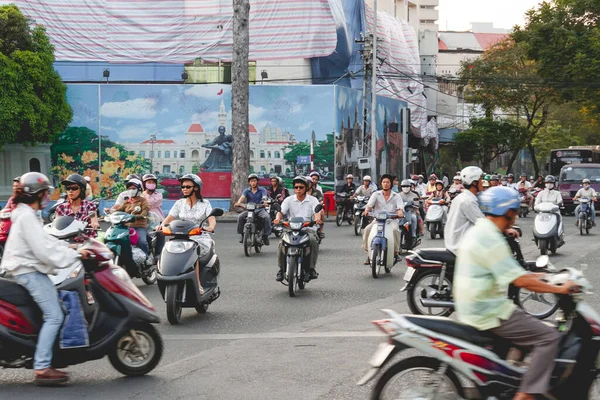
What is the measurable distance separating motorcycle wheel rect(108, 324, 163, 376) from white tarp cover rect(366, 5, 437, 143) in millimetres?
38257

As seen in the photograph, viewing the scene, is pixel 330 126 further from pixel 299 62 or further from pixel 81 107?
pixel 81 107

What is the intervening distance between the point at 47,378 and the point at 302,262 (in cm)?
583

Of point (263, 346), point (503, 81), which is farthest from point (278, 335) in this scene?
point (503, 81)

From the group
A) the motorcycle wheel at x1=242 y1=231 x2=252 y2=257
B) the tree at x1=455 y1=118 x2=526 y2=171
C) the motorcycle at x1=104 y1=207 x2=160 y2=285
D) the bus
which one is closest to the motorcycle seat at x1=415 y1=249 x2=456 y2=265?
the motorcycle at x1=104 y1=207 x2=160 y2=285

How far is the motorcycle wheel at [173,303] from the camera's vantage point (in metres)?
9.46

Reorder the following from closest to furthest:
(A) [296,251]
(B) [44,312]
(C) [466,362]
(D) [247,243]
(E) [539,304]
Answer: (C) [466,362], (B) [44,312], (E) [539,304], (A) [296,251], (D) [247,243]

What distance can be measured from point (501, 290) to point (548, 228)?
1233cm

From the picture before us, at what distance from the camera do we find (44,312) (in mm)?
6680

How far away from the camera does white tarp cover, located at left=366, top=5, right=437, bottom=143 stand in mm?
47250

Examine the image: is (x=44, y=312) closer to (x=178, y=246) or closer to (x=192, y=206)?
(x=178, y=246)

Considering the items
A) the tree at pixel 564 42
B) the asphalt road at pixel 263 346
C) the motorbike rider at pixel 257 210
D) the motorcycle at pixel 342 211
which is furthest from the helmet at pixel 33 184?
the tree at pixel 564 42

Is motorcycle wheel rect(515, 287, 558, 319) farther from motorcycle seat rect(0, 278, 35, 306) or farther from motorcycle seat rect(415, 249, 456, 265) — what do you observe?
motorcycle seat rect(0, 278, 35, 306)

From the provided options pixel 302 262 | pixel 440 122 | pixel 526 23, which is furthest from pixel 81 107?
pixel 440 122

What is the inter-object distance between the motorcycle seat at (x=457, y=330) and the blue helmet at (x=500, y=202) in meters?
0.69
